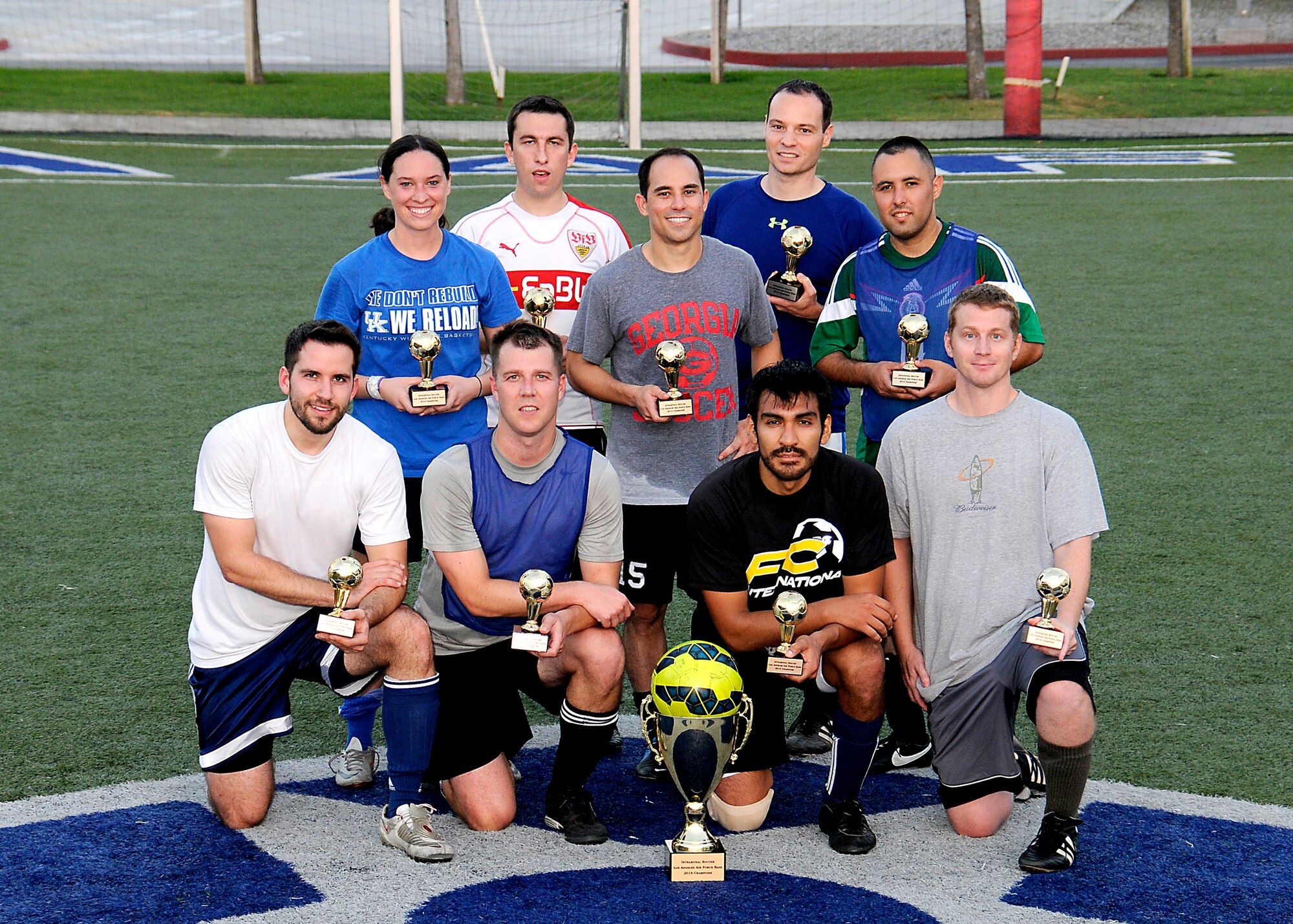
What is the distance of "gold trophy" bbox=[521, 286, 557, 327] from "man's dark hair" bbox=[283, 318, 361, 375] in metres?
0.83

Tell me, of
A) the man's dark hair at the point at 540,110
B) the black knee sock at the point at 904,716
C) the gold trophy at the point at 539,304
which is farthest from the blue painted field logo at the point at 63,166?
the black knee sock at the point at 904,716

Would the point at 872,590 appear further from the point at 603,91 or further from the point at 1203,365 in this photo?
the point at 603,91

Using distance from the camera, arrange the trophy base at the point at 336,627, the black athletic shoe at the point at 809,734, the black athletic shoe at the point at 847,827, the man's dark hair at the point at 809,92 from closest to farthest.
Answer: the trophy base at the point at 336,627
the black athletic shoe at the point at 847,827
the black athletic shoe at the point at 809,734
the man's dark hair at the point at 809,92

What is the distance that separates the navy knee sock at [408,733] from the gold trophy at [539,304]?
4.51ft

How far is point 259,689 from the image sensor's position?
425cm

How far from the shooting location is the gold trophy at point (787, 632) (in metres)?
3.87

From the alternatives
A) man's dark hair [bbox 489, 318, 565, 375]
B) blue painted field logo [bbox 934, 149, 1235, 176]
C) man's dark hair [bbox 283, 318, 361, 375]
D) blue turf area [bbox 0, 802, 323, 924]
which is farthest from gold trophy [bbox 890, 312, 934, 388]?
blue painted field logo [bbox 934, 149, 1235, 176]

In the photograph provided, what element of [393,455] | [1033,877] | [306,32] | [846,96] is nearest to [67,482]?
[393,455]

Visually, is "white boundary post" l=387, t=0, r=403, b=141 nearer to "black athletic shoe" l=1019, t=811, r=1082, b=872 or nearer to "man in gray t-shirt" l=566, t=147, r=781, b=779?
"man in gray t-shirt" l=566, t=147, r=781, b=779

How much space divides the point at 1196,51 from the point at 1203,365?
2898 cm

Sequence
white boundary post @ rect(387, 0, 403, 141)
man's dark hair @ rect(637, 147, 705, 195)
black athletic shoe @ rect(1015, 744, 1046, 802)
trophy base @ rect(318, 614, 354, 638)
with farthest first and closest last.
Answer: white boundary post @ rect(387, 0, 403, 141), man's dark hair @ rect(637, 147, 705, 195), black athletic shoe @ rect(1015, 744, 1046, 802), trophy base @ rect(318, 614, 354, 638)

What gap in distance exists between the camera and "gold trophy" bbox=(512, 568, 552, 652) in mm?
3900

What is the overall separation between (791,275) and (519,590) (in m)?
1.56

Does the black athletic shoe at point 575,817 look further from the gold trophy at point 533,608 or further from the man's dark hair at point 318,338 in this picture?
the man's dark hair at point 318,338
